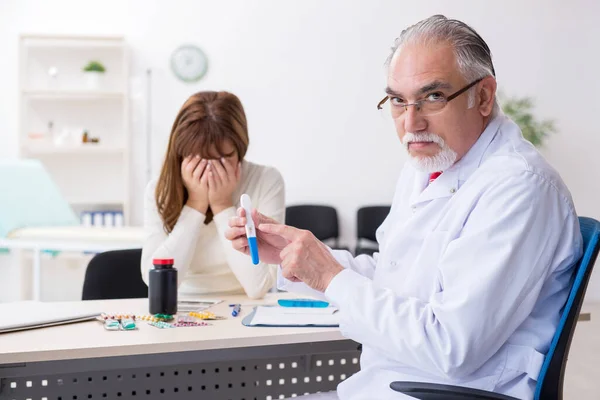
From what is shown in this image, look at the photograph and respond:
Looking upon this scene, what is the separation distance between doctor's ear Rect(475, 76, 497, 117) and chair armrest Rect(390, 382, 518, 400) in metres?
0.56

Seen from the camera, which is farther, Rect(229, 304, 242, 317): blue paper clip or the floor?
the floor

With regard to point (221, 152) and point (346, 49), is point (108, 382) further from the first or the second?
point (346, 49)

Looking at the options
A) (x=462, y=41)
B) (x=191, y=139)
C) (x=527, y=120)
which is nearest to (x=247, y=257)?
(x=191, y=139)

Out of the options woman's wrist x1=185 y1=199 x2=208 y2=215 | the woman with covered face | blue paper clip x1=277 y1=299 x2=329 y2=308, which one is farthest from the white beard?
woman's wrist x1=185 y1=199 x2=208 y2=215

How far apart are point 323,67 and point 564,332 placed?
505 cm

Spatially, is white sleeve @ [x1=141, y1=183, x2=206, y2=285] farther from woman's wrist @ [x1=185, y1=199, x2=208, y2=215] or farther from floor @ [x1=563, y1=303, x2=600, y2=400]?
floor @ [x1=563, y1=303, x2=600, y2=400]

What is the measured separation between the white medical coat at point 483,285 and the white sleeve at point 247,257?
35.1 inches

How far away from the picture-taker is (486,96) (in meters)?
1.45

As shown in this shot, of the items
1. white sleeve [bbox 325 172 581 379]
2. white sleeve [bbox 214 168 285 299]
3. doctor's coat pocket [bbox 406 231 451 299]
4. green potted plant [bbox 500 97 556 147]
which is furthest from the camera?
green potted plant [bbox 500 97 556 147]

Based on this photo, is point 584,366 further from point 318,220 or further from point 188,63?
point 188,63

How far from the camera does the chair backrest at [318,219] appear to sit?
5.89 metres

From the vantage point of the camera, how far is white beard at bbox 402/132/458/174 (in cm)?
144

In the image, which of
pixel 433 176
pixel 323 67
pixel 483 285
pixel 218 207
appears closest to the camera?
pixel 483 285

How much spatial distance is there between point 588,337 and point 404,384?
441 cm
